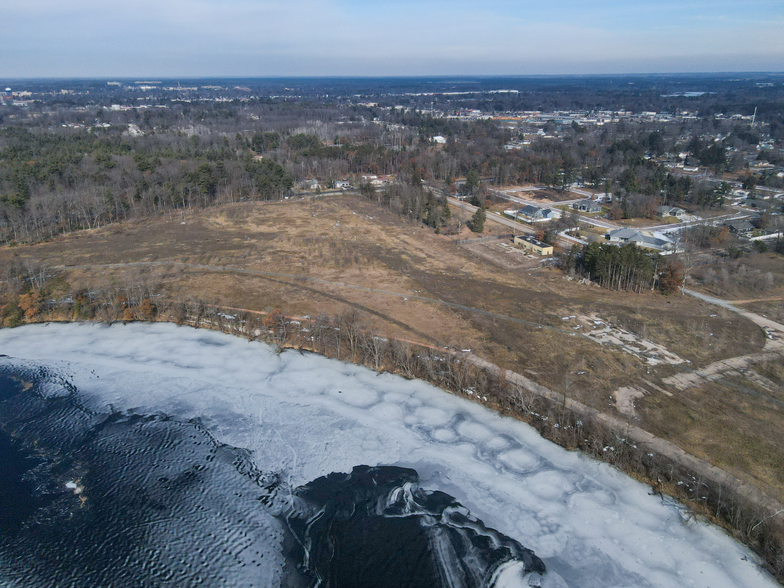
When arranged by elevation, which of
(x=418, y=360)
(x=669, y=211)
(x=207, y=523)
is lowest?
(x=207, y=523)

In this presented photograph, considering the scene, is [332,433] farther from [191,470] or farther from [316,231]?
[316,231]

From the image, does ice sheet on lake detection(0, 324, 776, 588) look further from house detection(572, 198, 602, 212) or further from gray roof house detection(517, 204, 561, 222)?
house detection(572, 198, 602, 212)

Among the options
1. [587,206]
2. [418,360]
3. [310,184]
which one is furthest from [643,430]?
[310,184]

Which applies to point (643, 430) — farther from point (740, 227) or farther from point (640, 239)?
point (740, 227)

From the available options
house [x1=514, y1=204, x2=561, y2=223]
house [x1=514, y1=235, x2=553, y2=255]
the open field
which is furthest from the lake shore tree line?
house [x1=514, y1=204, x2=561, y2=223]

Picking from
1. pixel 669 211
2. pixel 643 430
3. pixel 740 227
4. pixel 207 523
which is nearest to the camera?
pixel 207 523

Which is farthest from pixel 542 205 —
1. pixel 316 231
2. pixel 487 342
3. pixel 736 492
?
pixel 736 492
